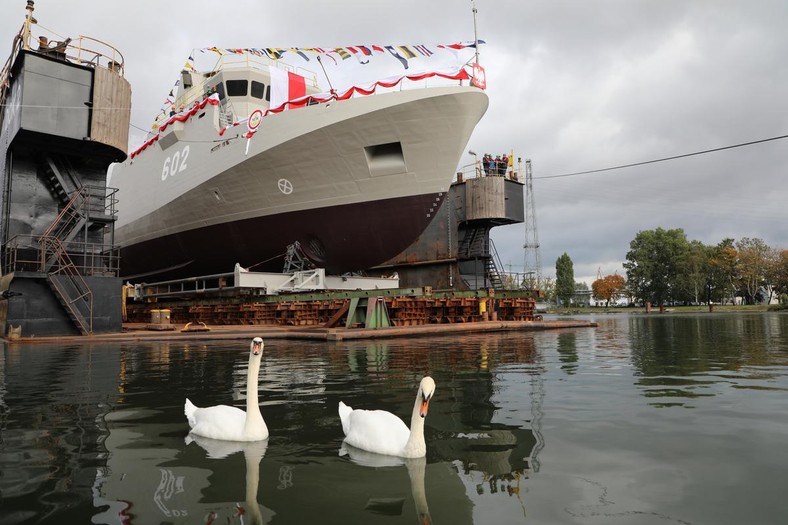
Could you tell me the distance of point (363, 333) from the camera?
15875 millimetres

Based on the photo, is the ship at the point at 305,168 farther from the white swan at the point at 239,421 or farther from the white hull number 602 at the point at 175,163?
the white swan at the point at 239,421

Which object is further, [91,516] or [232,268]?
[232,268]

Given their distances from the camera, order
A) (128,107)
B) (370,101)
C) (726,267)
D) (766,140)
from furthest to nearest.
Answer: (726,267) → (128,107) → (370,101) → (766,140)

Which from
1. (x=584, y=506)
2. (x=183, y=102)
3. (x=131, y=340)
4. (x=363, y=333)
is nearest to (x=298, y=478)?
(x=584, y=506)

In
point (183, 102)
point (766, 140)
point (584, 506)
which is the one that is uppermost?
point (183, 102)

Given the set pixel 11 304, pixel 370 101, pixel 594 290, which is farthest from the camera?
pixel 594 290

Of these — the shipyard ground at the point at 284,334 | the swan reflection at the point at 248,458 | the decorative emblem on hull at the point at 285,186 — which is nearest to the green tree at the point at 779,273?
the shipyard ground at the point at 284,334

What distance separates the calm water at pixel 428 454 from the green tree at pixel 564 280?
10563 centimetres

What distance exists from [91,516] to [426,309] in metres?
16.9

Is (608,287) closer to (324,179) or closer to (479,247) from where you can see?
(479,247)

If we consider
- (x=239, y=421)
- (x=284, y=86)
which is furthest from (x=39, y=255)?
(x=239, y=421)

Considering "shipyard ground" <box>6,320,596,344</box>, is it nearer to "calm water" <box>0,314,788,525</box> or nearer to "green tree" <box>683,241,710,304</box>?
"calm water" <box>0,314,788,525</box>

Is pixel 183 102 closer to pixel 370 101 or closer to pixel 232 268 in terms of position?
pixel 232 268

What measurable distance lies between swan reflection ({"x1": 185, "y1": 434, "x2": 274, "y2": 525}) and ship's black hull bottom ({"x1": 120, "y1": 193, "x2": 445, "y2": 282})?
55.3ft
